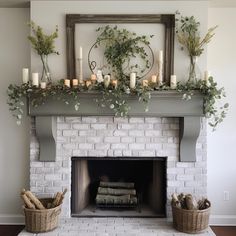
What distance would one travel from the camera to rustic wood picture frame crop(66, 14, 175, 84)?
3.53m

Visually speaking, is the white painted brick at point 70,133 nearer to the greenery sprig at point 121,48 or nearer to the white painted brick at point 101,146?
the white painted brick at point 101,146

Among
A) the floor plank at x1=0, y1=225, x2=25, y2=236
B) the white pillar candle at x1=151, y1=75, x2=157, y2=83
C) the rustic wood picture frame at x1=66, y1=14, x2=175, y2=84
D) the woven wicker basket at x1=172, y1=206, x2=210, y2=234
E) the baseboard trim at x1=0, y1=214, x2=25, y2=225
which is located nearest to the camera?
the woven wicker basket at x1=172, y1=206, x2=210, y2=234

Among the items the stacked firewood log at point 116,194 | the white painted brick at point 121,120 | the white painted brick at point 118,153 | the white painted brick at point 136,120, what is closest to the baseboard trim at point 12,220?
the stacked firewood log at point 116,194

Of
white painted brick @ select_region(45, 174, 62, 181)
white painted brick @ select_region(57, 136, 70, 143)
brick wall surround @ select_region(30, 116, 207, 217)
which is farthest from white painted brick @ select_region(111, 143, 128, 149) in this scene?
white painted brick @ select_region(45, 174, 62, 181)

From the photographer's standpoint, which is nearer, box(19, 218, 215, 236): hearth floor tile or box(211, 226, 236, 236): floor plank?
box(19, 218, 215, 236): hearth floor tile

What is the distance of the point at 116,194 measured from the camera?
3912 mm

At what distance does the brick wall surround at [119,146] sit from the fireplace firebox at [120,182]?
0.10m

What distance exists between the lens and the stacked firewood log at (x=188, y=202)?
336 cm

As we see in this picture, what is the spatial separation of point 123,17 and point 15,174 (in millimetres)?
2015

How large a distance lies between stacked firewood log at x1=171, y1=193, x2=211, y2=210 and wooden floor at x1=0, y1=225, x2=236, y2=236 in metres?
0.45

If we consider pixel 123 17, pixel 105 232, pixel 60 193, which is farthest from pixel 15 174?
pixel 123 17

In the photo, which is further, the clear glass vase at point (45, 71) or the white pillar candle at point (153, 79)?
the clear glass vase at point (45, 71)

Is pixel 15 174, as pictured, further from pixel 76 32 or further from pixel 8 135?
pixel 76 32

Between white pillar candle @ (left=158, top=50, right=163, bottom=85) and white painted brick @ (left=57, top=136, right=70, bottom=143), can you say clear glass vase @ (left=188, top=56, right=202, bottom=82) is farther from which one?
white painted brick @ (left=57, top=136, right=70, bottom=143)
